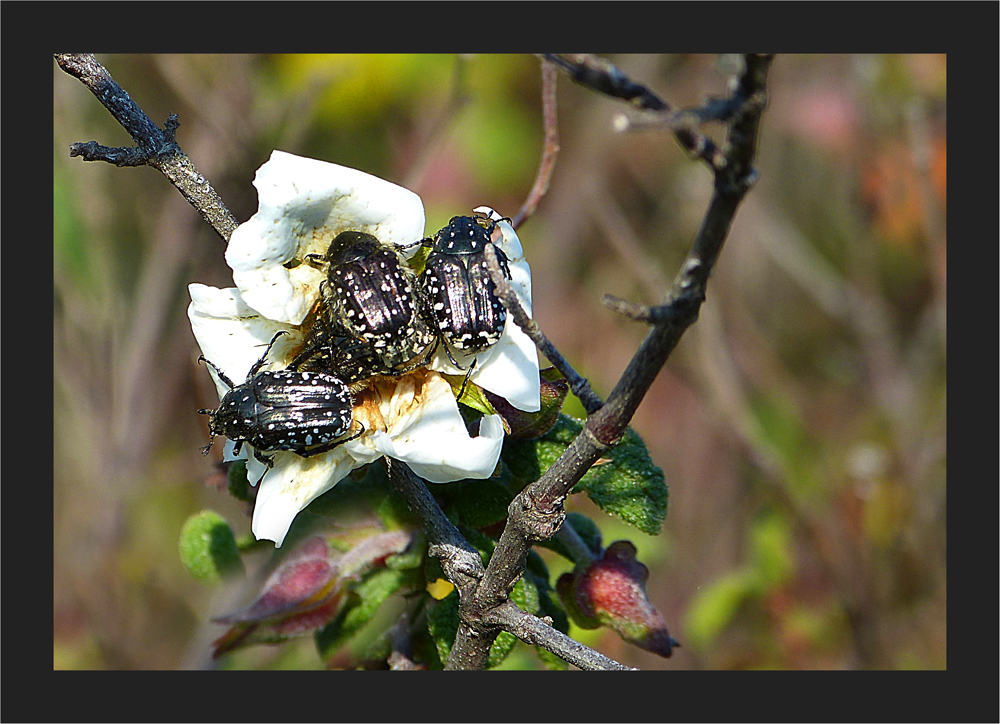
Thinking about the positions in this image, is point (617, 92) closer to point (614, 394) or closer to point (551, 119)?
point (614, 394)

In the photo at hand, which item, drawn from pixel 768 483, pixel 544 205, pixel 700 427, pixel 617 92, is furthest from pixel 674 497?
pixel 617 92

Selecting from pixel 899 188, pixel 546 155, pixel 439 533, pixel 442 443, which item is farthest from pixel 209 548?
pixel 899 188

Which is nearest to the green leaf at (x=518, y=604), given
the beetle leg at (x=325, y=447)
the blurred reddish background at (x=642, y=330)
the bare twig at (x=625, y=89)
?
the beetle leg at (x=325, y=447)

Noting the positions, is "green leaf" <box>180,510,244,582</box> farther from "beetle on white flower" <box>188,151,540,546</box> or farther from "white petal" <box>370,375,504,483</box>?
"white petal" <box>370,375,504,483</box>

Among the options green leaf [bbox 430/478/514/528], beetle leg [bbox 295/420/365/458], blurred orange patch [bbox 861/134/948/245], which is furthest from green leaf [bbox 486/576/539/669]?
blurred orange patch [bbox 861/134/948/245]

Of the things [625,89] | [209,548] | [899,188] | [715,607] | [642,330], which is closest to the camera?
[625,89]

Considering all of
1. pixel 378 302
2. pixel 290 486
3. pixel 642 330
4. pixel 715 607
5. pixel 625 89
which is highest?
pixel 642 330

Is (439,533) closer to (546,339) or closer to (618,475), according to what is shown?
(618,475)
